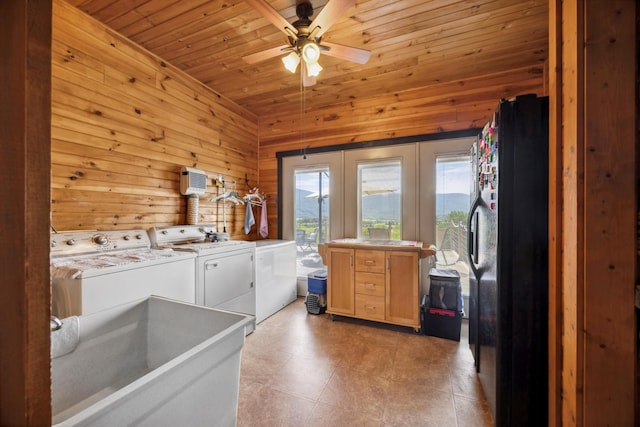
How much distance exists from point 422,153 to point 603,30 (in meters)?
2.27

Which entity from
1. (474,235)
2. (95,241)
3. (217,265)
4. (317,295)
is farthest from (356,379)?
(95,241)

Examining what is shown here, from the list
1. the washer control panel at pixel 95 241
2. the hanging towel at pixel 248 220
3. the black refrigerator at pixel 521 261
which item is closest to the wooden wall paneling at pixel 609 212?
the black refrigerator at pixel 521 261

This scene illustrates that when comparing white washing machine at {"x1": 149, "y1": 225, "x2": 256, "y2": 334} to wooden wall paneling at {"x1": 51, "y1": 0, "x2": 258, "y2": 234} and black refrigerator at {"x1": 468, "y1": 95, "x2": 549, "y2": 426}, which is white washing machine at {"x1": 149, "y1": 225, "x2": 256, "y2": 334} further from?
black refrigerator at {"x1": 468, "y1": 95, "x2": 549, "y2": 426}

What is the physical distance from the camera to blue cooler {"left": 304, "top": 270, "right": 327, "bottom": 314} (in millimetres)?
3295

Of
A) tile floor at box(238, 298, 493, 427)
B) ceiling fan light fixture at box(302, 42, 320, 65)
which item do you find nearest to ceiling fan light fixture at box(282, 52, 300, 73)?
ceiling fan light fixture at box(302, 42, 320, 65)

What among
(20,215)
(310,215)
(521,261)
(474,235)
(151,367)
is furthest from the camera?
(310,215)

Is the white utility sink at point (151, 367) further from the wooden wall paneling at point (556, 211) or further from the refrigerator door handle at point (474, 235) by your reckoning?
the refrigerator door handle at point (474, 235)

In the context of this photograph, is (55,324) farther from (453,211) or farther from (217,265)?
(453,211)

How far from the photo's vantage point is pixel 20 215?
419mm

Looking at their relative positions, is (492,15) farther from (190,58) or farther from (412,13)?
(190,58)

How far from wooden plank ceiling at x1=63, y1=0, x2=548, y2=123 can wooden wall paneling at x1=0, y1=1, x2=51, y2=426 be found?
208 cm

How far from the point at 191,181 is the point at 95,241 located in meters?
1.10

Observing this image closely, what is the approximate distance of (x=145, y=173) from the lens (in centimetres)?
262

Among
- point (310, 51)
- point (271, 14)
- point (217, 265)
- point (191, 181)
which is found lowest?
point (217, 265)
